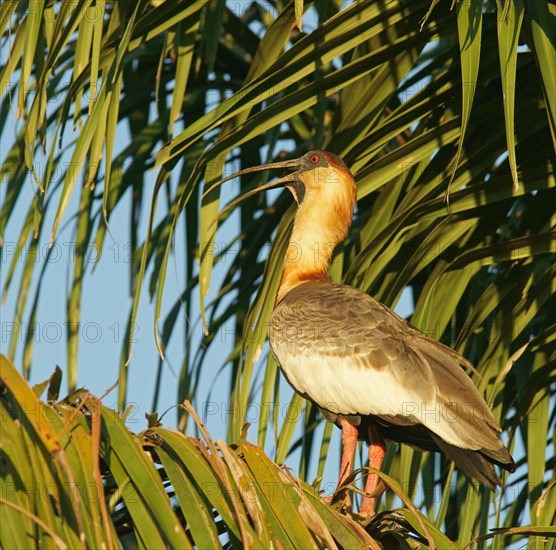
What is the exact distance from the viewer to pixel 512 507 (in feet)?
15.0

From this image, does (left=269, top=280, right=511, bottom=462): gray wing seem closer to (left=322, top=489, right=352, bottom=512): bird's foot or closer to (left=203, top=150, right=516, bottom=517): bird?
(left=203, top=150, right=516, bottom=517): bird

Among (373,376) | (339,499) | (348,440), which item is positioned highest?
(373,376)

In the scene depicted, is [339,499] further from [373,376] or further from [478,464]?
[373,376]

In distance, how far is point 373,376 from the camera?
3.94 meters

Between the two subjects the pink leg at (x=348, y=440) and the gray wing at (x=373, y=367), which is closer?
the gray wing at (x=373, y=367)

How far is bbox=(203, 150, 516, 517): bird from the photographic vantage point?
3.53 metres

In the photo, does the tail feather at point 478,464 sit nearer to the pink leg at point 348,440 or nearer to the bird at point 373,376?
the bird at point 373,376

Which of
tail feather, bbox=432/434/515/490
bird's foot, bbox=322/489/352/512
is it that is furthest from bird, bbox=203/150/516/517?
bird's foot, bbox=322/489/352/512

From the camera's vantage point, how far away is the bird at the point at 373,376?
3.53 meters

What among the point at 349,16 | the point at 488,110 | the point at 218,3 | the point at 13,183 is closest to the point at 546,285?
the point at 488,110

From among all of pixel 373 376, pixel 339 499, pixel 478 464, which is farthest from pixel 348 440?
pixel 339 499

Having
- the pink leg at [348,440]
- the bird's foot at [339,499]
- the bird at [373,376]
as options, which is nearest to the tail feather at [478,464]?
the bird at [373,376]

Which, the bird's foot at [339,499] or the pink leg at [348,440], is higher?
the pink leg at [348,440]

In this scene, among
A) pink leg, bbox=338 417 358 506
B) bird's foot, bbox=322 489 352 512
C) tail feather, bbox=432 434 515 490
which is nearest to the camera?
bird's foot, bbox=322 489 352 512
